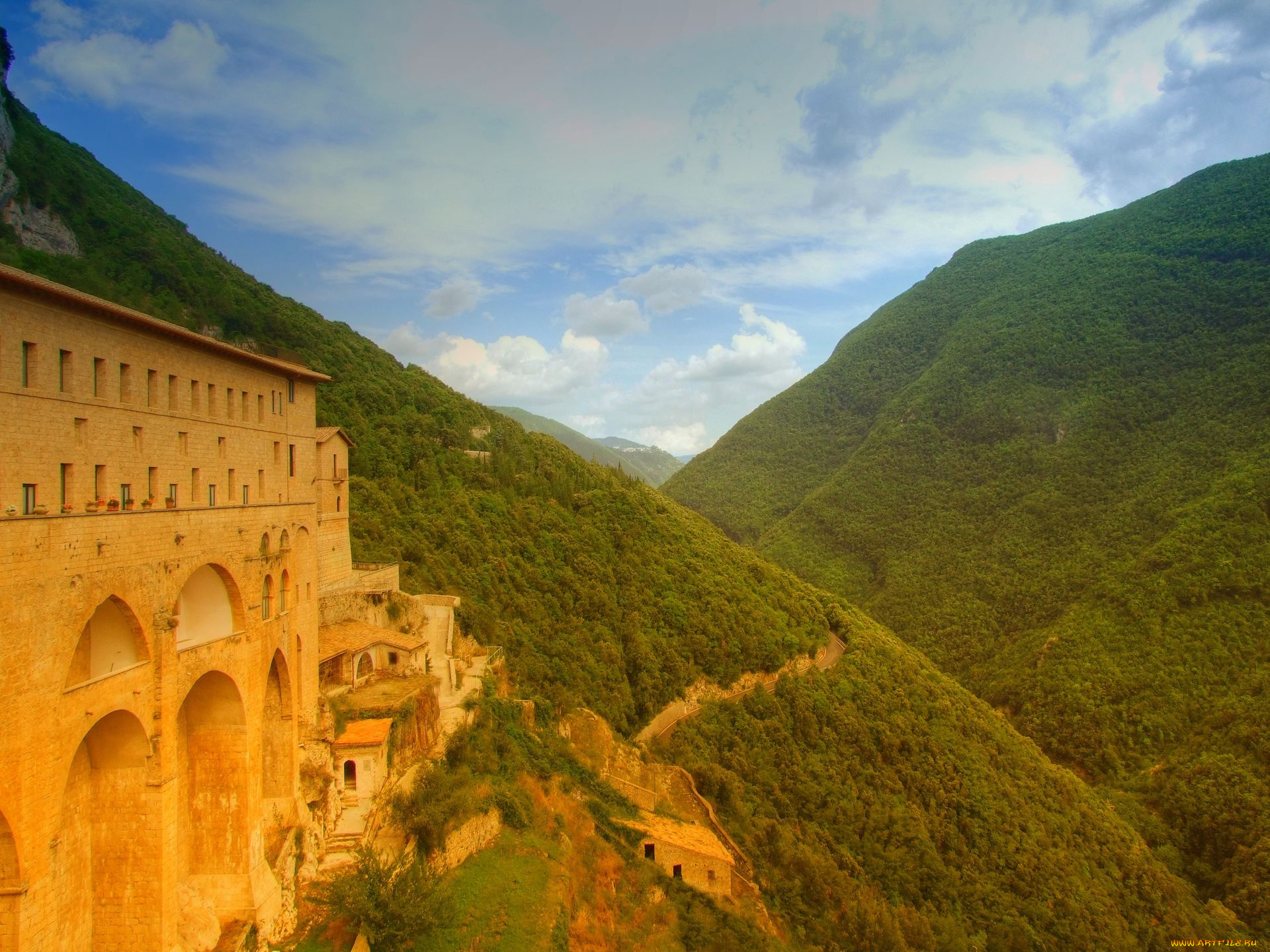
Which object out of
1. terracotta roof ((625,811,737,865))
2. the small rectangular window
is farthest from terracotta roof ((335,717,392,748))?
terracotta roof ((625,811,737,865))

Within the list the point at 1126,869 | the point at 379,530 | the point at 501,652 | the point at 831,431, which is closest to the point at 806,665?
the point at 1126,869

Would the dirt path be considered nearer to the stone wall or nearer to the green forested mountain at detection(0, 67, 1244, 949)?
the green forested mountain at detection(0, 67, 1244, 949)

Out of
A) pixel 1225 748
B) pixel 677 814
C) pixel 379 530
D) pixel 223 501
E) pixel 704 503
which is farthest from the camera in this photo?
pixel 704 503

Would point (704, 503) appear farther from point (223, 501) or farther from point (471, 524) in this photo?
point (223, 501)

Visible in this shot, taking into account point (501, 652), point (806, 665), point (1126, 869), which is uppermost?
point (501, 652)

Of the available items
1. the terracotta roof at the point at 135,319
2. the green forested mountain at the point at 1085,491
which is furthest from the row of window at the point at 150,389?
the green forested mountain at the point at 1085,491

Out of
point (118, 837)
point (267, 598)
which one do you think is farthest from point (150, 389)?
point (118, 837)
